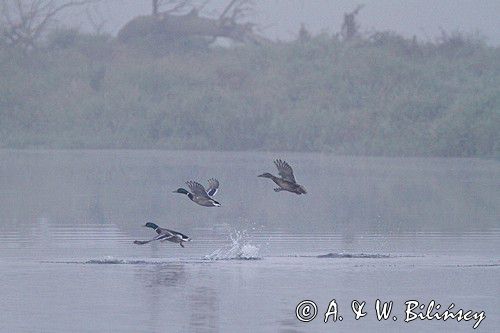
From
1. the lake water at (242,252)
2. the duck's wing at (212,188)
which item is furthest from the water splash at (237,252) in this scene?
the duck's wing at (212,188)

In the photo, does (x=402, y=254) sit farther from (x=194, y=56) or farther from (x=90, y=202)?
(x=194, y=56)

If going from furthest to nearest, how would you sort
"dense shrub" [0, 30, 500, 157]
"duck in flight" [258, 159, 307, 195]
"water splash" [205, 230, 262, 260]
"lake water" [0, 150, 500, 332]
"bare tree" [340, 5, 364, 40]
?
"bare tree" [340, 5, 364, 40] < "dense shrub" [0, 30, 500, 157] < "water splash" [205, 230, 262, 260] < "duck in flight" [258, 159, 307, 195] < "lake water" [0, 150, 500, 332]

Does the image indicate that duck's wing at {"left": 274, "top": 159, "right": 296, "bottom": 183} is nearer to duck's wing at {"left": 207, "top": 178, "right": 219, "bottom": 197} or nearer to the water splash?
duck's wing at {"left": 207, "top": 178, "right": 219, "bottom": 197}

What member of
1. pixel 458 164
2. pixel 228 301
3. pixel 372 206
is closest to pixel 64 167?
pixel 458 164

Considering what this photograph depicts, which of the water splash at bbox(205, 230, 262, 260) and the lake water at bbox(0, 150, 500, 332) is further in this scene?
the water splash at bbox(205, 230, 262, 260)

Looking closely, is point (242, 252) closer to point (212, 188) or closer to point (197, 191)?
point (212, 188)

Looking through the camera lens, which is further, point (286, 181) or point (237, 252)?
point (237, 252)

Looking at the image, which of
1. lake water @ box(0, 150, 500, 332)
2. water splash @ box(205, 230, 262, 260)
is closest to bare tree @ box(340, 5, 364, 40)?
lake water @ box(0, 150, 500, 332)

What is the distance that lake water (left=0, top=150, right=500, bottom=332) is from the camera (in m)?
13.5

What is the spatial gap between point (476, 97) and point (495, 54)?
37.8ft

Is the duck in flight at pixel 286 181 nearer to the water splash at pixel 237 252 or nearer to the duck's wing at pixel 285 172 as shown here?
the duck's wing at pixel 285 172

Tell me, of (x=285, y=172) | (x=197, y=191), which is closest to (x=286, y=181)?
(x=285, y=172)

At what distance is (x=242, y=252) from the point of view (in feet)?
58.1

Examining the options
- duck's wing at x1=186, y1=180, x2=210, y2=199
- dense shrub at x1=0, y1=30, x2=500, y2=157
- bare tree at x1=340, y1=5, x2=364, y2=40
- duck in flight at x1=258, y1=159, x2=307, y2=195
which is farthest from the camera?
bare tree at x1=340, y1=5, x2=364, y2=40
